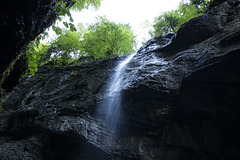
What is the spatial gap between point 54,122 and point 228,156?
26.6 feet

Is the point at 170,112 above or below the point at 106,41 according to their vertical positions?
below

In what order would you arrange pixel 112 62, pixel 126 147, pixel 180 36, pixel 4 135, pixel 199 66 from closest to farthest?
pixel 199 66
pixel 126 147
pixel 180 36
pixel 4 135
pixel 112 62

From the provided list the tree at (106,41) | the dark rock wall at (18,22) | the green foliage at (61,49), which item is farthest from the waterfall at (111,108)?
the green foliage at (61,49)

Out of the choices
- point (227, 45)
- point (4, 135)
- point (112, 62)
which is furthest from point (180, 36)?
point (4, 135)

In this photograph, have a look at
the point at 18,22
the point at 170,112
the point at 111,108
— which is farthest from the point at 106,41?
the point at 18,22

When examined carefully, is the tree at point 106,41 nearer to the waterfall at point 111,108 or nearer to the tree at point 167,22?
the tree at point 167,22

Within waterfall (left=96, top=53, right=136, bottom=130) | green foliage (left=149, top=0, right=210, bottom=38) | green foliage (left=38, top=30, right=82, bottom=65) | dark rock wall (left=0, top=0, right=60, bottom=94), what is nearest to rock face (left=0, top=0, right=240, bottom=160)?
waterfall (left=96, top=53, right=136, bottom=130)

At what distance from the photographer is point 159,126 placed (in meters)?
5.94

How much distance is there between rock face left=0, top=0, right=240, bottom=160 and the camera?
16.7 feet

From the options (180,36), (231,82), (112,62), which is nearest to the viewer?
(231,82)

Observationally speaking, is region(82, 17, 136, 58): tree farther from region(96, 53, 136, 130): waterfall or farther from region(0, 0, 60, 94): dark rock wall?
region(0, 0, 60, 94): dark rock wall

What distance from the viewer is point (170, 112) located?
569 cm

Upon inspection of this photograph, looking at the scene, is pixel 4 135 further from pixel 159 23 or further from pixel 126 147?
pixel 159 23

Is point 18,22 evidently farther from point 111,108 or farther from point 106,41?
point 106,41
